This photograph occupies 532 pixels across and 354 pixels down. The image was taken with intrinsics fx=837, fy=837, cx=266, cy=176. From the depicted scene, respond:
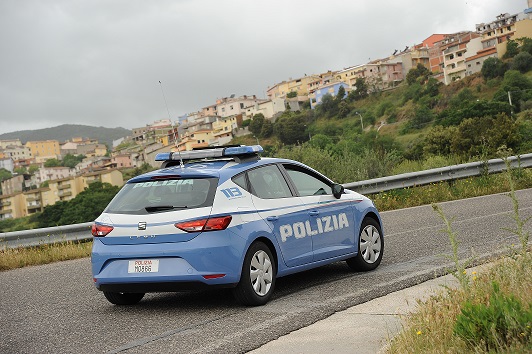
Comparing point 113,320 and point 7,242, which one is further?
point 7,242

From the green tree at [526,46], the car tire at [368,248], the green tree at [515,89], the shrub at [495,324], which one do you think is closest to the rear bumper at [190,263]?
the car tire at [368,248]

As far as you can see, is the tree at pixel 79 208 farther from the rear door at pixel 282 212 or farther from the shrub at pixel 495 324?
the shrub at pixel 495 324

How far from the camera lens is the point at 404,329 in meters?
5.66

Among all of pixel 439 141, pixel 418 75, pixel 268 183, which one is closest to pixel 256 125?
pixel 418 75

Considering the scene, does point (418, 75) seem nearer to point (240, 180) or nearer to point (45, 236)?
point (45, 236)

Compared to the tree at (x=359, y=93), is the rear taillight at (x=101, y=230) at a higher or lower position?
lower

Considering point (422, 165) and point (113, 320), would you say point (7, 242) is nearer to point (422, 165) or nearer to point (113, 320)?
point (113, 320)

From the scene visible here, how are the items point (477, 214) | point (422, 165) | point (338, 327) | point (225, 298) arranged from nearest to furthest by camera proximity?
point (338, 327) → point (225, 298) → point (477, 214) → point (422, 165)

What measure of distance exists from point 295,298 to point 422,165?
16980mm

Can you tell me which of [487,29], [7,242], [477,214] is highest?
[487,29]

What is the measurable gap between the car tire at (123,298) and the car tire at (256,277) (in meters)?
1.42

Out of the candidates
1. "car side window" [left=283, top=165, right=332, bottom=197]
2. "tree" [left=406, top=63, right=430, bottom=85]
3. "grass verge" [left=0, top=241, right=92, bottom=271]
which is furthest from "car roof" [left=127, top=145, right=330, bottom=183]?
"tree" [left=406, top=63, right=430, bottom=85]

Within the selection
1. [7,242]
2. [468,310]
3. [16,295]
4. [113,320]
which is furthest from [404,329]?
[7,242]

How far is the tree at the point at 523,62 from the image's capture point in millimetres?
144500
